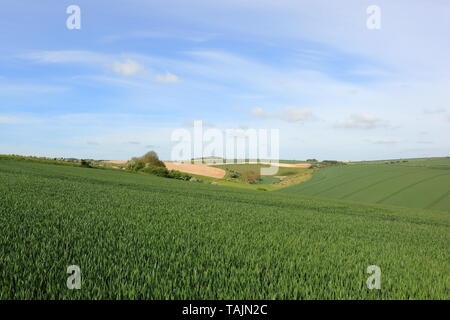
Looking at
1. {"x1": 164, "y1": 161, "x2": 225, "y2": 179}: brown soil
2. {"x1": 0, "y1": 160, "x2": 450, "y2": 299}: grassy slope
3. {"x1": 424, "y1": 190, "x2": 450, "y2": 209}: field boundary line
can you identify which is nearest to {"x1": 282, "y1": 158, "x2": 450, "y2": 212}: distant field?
{"x1": 424, "y1": 190, "x2": 450, "y2": 209}: field boundary line

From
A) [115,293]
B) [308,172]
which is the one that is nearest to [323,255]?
[115,293]

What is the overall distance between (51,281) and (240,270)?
244 centimetres

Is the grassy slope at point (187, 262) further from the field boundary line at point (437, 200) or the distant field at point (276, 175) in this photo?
the distant field at point (276, 175)

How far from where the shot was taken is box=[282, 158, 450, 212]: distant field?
38906mm

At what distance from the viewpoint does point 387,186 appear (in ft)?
149

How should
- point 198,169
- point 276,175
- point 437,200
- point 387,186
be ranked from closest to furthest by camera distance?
point 437,200
point 387,186
point 198,169
point 276,175

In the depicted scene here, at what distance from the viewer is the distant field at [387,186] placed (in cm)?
3891

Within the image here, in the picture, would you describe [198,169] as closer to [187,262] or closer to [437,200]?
[437,200]

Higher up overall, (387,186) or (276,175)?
(276,175)

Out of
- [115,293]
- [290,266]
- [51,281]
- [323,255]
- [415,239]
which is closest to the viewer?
[115,293]

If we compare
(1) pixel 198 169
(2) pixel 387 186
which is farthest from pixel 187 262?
(1) pixel 198 169

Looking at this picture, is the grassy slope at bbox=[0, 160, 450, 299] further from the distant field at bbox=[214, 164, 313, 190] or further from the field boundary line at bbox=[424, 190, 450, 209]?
the distant field at bbox=[214, 164, 313, 190]

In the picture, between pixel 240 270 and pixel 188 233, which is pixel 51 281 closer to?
pixel 240 270
